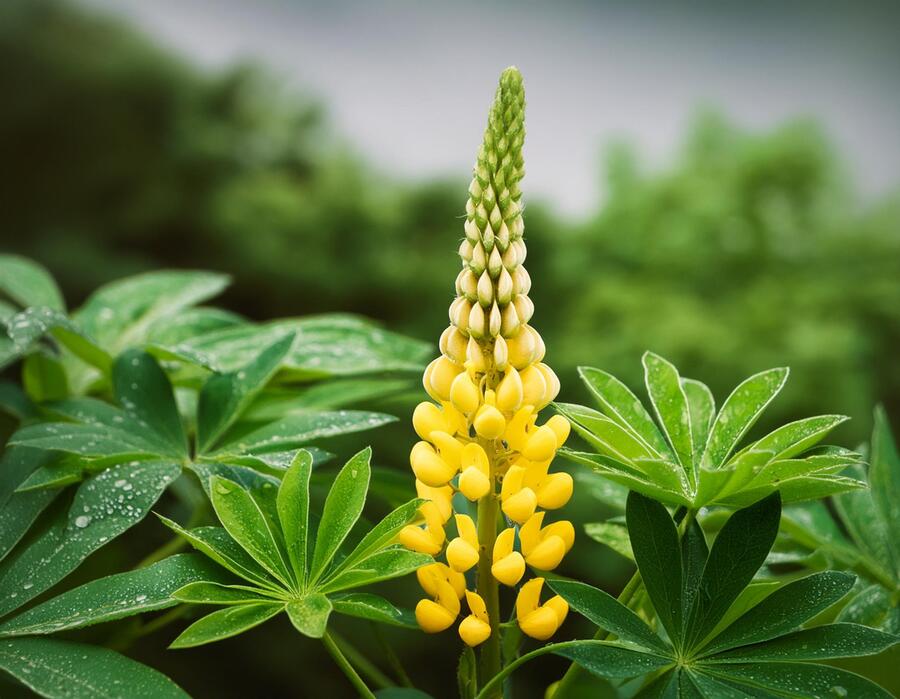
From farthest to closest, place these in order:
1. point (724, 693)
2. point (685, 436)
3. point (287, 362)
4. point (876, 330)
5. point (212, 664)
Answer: point (876, 330) < point (212, 664) < point (287, 362) < point (685, 436) < point (724, 693)

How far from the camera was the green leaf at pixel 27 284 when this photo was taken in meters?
0.78

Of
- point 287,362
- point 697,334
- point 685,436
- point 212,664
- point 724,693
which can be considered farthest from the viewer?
point 697,334

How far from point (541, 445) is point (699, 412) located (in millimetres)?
187

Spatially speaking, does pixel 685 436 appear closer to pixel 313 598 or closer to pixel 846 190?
pixel 313 598

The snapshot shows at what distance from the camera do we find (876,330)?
249 centimetres

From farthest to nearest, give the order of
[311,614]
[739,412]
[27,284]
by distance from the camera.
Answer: [27,284]
[739,412]
[311,614]

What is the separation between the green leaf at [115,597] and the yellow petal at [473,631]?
145mm

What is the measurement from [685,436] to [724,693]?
16 centimetres

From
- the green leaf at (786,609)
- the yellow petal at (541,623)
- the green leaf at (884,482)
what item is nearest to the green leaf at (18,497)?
the yellow petal at (541,623)

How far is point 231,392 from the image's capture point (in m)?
0.61

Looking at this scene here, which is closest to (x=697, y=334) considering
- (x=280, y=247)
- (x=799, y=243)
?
(x=799, y=243)

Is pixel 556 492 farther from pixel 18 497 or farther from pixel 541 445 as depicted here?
pixel 18 497

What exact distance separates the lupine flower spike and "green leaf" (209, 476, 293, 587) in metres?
0.08

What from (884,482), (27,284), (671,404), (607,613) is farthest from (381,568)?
(27,284)
